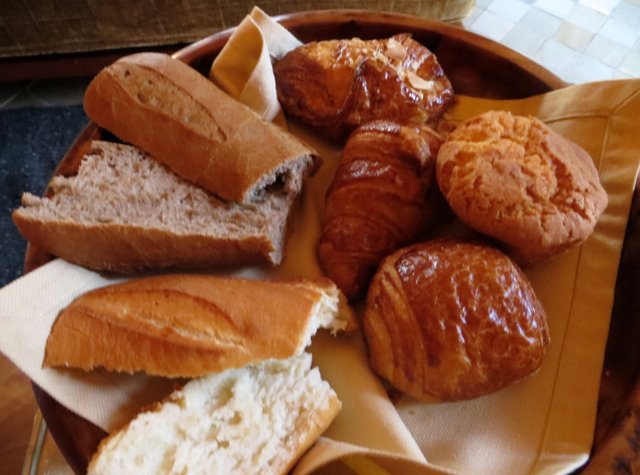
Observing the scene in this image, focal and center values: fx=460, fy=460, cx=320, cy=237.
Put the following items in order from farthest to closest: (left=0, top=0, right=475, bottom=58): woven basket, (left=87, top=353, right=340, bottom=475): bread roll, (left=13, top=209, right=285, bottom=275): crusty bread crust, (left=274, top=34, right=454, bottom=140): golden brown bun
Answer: (left=0, top=0, right=475, bottom=58): woven basket
(left=274, top=34, right=454, bottom=140): golden brown bun
(left=13, top=209, right=285, bottom=275): crusty bread crust
(left=87, top=353, right=340, bottom=475): bread roll

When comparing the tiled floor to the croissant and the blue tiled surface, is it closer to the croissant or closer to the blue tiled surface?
the croissant

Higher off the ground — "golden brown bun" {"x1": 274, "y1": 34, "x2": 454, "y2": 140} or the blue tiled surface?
"golden brown bun" {"x1": 274, "y1": 34, "x2": 454, "y2": 140}

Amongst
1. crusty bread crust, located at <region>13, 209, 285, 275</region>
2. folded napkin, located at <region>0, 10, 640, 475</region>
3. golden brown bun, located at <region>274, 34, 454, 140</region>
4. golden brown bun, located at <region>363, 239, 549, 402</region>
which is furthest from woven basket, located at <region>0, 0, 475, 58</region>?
golden brown bun, located at <region>363, 239, 549, 402</region>

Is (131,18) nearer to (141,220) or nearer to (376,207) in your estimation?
(141,220)

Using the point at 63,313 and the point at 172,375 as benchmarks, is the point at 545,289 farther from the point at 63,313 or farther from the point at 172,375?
the point at 63,313

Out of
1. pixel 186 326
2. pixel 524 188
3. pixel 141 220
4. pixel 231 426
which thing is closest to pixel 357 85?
pixel 524 188

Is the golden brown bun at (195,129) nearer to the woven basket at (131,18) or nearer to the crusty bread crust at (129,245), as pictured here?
the crusty bread crust at (129,245)

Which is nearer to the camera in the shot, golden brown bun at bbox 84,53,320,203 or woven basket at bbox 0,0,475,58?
golden brown bun at bbox 84,53,320,203
